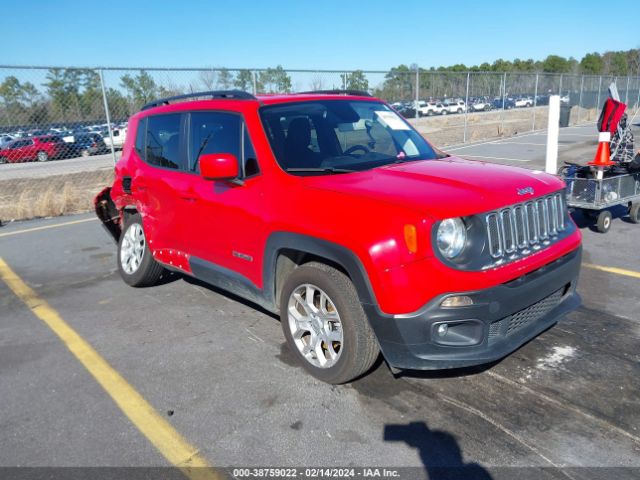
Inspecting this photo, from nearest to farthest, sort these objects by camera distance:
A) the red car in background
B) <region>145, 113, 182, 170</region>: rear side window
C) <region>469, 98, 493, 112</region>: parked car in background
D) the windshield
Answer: the windshield → <region>145, 113, 182, 170</region>: rear side window → the red car in background → <region>469, 98, 493, 112</region>: parked car in background

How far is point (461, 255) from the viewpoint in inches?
119

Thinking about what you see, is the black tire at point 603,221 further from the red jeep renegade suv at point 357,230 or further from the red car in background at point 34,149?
the red car in background at point 34,149

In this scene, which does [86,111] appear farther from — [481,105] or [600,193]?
[481,105]

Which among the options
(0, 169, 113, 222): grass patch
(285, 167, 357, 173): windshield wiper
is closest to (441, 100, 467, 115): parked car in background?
(0, 169, 113, 222): grass patch

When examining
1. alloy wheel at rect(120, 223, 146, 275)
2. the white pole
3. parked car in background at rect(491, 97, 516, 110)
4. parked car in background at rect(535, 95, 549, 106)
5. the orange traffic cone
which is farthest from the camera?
parked car in background at rect(535, 95, 549, 106)

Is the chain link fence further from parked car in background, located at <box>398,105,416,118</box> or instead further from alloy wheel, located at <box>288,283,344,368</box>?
alloy wheel, located at <box>288,283,344,368</box>

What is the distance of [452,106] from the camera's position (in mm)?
27781

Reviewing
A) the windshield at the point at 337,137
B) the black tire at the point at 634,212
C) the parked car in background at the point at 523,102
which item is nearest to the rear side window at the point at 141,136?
the windshield at the point at 337,137

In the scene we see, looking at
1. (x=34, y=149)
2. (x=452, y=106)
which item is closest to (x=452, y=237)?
(x=34, y=149)

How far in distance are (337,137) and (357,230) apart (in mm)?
1422

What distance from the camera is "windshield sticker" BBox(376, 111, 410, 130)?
466 cm

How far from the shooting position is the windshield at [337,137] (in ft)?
12.7

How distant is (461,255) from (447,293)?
258mm

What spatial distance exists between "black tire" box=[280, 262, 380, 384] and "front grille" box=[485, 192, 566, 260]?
0.87m
